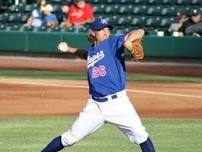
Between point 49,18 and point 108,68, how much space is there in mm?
20064

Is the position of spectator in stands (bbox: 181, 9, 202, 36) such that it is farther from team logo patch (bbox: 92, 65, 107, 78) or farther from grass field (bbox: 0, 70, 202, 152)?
team logo patch (bbox: 92, 65, 107, 78)

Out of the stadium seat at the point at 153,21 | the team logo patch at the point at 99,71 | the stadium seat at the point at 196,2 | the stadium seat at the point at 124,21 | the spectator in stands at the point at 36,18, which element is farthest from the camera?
the spectator in stands at the point at 36,18

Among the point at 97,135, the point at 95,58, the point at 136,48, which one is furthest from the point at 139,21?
the point at 136,48

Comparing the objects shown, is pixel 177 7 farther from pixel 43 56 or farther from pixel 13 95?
pixel 13 95

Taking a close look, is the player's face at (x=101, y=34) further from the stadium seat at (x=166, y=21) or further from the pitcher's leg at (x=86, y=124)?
the stadium seat at (x=166, y=21)

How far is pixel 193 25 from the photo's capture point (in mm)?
24234

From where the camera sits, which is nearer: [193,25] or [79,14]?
[193,25]

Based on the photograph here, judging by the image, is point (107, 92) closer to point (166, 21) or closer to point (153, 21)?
point (166, 21)

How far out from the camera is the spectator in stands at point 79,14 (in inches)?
968

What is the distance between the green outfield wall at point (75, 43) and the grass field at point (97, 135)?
12.3 meters

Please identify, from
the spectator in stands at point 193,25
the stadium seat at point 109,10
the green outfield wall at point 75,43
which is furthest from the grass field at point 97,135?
the stadium seat at point 109,10

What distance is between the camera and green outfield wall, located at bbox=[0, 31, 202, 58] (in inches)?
944

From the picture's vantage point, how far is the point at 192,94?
A: 15586 millimetres

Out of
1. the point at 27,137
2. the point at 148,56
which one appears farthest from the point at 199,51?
the point at 27,137
